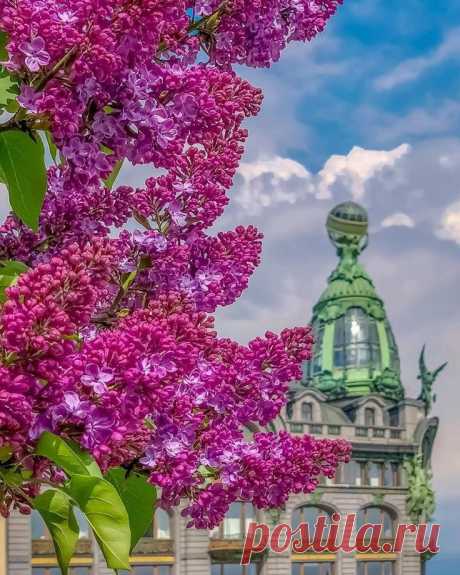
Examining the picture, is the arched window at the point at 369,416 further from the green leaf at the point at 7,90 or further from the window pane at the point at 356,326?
the green leaf at the point at 7,90

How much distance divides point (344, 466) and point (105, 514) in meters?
54.7

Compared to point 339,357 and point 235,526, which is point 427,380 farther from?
point 235,526

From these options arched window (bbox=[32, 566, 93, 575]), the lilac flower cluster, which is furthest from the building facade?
the lilac flower cluster

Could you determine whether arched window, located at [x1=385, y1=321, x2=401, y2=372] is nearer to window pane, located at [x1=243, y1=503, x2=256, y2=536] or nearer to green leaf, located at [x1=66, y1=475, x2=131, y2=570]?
window pane, located at [x1=243, y1=503, x2=256, y2=536]

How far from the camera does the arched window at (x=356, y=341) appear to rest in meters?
64.0

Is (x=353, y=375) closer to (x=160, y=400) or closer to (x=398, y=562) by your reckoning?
(x=398, y=562)

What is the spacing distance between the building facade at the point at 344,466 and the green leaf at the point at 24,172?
39.5 metres

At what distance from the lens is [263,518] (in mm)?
54344

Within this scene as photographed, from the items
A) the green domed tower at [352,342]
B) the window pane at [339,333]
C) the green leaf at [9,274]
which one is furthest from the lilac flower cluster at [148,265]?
the window pane at [339,333]

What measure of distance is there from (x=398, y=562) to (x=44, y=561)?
1984 centimetres

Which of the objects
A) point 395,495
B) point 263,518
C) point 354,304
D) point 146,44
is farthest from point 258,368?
point 354,304

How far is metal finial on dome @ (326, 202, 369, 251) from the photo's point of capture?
2717 inches

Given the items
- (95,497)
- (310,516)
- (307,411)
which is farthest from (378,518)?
(95,497)

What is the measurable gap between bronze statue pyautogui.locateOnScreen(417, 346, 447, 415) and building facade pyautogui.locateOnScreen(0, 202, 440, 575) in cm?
6
